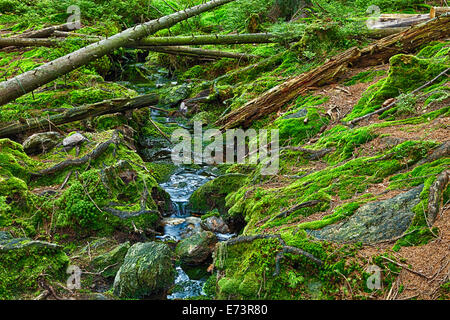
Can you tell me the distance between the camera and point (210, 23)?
712 inches

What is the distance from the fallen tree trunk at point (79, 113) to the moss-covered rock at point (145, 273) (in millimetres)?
4849

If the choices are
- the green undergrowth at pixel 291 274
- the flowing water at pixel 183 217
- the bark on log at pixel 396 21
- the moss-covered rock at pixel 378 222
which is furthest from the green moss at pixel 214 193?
the bark on log at pixel 396 21

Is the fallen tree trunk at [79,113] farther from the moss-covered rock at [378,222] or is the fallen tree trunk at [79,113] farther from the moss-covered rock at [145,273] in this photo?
the moss-covered rock at [378,222]

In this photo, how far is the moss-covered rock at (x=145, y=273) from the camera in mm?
4801

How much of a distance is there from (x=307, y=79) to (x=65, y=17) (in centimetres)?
1181

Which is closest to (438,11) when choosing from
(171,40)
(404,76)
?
(404,76)

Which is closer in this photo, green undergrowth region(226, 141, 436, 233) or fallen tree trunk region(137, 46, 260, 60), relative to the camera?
green undergrowth region(226, 141, 436, 233)

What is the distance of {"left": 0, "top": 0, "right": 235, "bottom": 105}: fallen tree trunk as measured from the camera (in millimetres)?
8094

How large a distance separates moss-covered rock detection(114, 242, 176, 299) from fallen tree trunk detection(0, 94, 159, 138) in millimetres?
4849

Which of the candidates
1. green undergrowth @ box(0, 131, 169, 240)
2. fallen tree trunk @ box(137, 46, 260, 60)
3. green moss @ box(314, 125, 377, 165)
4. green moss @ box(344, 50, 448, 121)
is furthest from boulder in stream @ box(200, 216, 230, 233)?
fallen tree trunk @ box(137, 46, 260, 60)

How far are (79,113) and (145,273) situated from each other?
17.5ft

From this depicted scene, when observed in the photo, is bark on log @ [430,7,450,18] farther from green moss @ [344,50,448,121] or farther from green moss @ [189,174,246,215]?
green moss @ [189,174,246,215]

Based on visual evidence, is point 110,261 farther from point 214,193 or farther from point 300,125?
point 300,125

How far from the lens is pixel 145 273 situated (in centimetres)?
489
